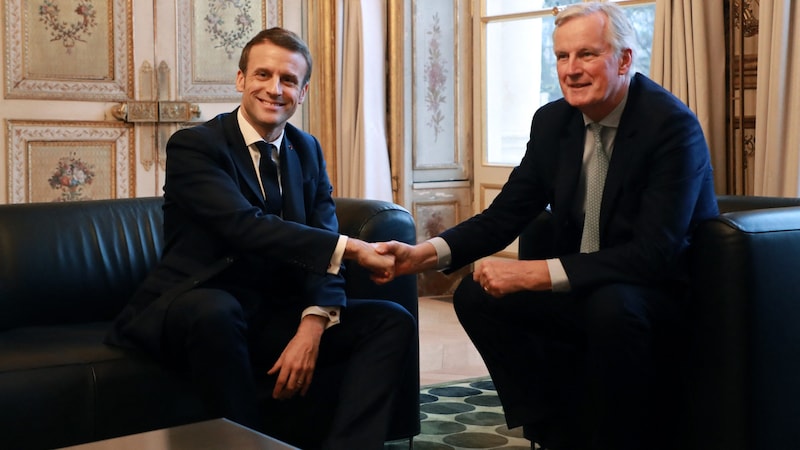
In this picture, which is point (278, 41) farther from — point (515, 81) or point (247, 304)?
point (515, 81)

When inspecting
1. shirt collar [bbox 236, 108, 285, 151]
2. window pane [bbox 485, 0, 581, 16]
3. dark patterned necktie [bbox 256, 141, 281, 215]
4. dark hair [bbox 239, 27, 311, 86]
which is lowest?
dark patterned necktie [bbox 256, 141, 281, 215]

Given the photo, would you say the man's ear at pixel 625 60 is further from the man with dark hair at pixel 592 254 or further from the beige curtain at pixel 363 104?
the beige curtain at pixel 363 104

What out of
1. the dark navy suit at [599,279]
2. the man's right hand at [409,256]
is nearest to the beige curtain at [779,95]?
the dark navy suit at [599,279]

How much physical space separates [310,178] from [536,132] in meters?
0.62

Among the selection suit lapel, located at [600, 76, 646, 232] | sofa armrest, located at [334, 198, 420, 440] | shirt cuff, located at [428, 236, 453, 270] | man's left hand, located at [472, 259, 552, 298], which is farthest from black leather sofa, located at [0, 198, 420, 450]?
suit lapel, located at [600, 76, 646, 232]

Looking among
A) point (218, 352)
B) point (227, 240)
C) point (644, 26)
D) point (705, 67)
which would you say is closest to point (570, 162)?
point (227, 240)

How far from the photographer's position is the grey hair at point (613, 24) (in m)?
2.41

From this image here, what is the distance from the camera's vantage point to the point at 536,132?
2.61m

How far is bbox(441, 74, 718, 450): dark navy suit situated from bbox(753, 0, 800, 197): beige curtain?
1292 millimetres

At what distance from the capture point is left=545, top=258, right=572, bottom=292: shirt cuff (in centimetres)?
229

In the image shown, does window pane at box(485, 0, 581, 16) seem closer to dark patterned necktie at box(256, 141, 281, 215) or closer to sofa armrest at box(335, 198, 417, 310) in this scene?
sofa armrest at box(335, 198, 417, 310)

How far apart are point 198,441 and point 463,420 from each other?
155cm

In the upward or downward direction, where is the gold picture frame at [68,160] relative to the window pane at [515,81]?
downward

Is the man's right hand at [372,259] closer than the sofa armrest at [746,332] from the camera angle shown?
No
